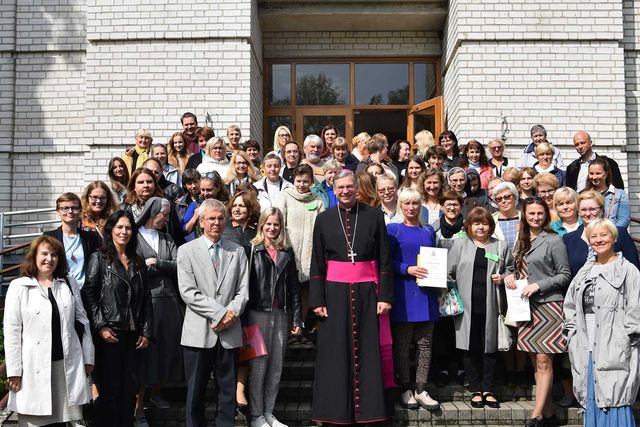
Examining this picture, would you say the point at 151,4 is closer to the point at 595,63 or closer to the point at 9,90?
the point at 9,90

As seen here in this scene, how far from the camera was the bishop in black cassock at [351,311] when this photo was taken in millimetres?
5398

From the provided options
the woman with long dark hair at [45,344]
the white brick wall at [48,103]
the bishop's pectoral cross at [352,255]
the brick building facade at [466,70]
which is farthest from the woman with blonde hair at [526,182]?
the white brick wall at [48,103]

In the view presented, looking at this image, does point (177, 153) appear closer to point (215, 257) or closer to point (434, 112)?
point (215, 257)

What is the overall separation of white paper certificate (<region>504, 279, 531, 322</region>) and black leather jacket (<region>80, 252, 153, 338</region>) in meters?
3.02

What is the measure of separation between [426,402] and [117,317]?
267cm

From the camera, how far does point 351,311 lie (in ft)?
18.0

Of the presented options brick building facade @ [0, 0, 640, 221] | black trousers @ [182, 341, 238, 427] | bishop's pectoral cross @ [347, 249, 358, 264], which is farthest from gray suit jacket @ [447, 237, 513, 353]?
brick building facade @ [0, 0, 640, 221]

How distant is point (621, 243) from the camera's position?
568cm

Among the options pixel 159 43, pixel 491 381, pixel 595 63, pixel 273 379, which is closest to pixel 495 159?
pixel 595 63

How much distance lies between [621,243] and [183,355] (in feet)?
12.3

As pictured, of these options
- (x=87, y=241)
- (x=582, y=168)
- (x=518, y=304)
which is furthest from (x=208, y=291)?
(x=582, y=168)

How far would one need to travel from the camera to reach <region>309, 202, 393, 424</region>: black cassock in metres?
5.39

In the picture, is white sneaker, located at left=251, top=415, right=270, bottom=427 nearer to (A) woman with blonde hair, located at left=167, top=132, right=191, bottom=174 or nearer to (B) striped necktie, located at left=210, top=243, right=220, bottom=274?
(B) striped necktie, located at left=210, top=243, right=220, bottom=274

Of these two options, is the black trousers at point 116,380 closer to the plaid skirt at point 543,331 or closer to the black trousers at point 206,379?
the black trousers at point 206,379
